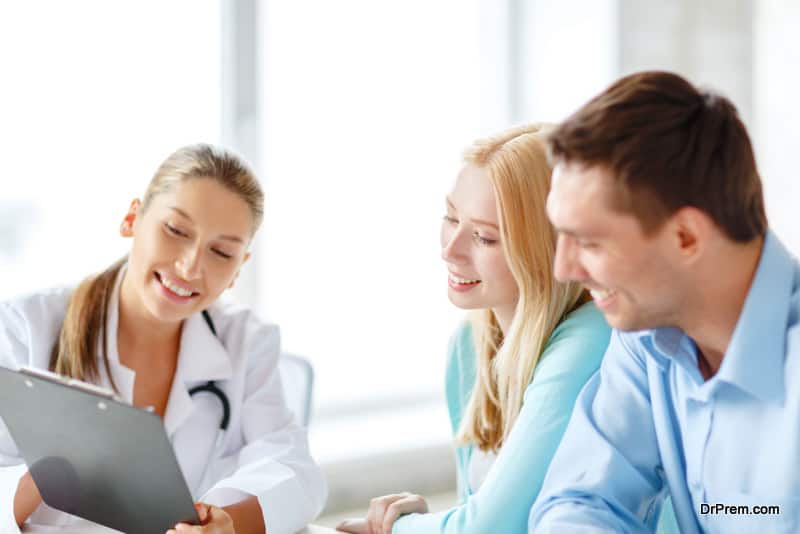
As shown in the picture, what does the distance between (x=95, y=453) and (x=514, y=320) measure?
30.1 inches

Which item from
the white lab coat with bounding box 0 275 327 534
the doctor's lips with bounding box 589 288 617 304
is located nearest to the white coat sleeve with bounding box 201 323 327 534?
the white lab coat with bounding box 0 275 327 534

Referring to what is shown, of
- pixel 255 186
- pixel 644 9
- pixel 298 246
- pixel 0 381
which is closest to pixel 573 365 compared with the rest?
pixel 255 186

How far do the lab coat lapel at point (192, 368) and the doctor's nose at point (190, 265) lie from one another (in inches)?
7.5

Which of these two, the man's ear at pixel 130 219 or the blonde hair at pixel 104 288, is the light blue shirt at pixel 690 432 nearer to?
the blonde hair at pixel 104 288

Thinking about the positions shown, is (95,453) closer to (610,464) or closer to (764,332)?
(610,464)

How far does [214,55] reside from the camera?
3176mm

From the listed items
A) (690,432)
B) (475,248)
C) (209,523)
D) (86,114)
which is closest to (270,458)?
(209,523)

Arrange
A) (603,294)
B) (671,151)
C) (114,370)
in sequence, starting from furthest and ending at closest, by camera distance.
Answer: (114,370) → (603,294) → (671,151)

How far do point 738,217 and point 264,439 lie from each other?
1037mm

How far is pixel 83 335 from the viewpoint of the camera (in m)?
1.87

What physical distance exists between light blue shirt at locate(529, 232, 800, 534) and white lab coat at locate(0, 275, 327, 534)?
20.6 inches

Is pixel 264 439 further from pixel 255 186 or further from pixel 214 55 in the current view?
pixel 214 55

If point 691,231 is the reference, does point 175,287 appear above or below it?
below

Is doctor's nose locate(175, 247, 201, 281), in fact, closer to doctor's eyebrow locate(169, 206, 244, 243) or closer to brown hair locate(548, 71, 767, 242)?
doctor's eyebrow locate(169, 206, 244, 243)
